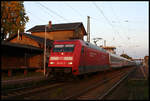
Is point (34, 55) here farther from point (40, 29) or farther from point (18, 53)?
point (40, 29)

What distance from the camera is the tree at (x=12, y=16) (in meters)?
26.3

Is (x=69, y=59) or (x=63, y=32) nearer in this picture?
(x=69, y=59)

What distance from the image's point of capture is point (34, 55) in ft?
79.8

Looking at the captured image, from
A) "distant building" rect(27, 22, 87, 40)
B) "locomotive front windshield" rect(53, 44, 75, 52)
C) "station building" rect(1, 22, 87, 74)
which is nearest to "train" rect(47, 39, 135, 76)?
"locomotive front windshield" rect(53, 44, 75, 52)

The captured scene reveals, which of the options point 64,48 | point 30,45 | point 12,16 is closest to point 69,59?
point 64,48

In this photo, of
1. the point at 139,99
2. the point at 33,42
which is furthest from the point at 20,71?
the point at 139,99

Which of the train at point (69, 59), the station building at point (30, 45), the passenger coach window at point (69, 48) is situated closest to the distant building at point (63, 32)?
the station building at point (30, 45)

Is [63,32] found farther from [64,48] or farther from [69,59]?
[69,59]

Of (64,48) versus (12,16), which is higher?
(12,16)

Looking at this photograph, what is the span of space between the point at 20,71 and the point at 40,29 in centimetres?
2055

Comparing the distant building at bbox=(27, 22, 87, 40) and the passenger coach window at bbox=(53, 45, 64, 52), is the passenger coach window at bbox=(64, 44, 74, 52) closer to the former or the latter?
the passenger coach window at bbox=(53, 45, 64, 52)

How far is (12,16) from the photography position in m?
27.5

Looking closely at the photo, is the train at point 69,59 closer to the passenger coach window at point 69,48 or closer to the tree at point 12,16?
the passenger coach window at point 69,48

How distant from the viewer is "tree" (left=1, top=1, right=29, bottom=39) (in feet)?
86.2
